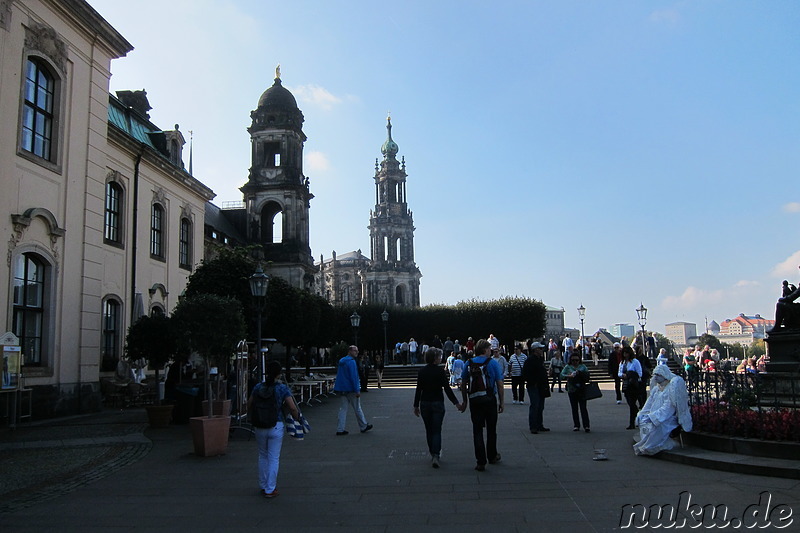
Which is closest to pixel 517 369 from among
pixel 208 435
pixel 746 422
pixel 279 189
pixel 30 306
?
pixel 746 422

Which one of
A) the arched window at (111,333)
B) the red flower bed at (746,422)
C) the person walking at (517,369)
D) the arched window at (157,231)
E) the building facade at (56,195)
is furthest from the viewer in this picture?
the arched window at (157,231)

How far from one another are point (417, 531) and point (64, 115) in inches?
660

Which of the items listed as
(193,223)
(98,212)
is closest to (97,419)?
(98,212)

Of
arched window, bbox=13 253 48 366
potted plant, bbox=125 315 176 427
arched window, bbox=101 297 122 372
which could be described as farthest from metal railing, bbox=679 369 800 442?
arched window, bbox=101 297 122 372

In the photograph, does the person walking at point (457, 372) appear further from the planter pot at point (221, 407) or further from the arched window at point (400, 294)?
the arched window at point (400, 294)

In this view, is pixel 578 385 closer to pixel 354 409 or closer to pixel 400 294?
pixel 354 409

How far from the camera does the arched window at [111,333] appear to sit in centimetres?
2323

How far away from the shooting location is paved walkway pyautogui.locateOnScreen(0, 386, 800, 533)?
22.5ft

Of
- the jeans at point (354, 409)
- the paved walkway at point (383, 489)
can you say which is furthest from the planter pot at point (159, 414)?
the jeans at point (354, 409)

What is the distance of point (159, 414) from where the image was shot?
1526cm

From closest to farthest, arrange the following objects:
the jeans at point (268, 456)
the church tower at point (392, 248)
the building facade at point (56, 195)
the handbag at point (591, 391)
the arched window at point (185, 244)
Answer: the jeans at point (268, 456)
the handbag at point (591, 391)
the building facade at point (56, 195)
the arched window at point (185, 244)
the church tower at point (392, 248)

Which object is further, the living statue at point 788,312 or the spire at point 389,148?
the spire at point 389,148

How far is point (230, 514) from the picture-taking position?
23.9 feet

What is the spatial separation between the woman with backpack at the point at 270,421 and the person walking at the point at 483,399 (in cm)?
243
